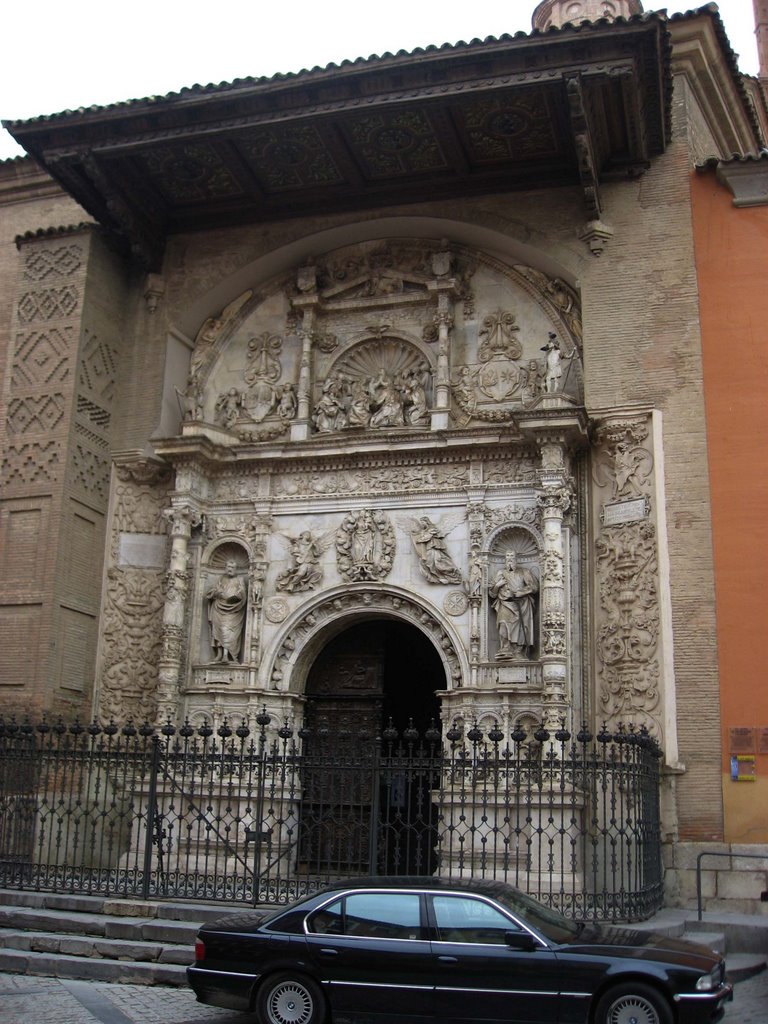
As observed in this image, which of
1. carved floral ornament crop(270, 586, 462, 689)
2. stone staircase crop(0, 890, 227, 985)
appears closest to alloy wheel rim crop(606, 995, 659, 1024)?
stone staircase crop(0, 890, 227, 985)

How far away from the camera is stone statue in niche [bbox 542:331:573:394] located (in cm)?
1358

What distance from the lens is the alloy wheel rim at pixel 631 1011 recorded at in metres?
6.71

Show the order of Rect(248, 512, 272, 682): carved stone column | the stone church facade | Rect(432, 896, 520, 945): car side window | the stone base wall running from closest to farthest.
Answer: Rect(432, 896, 520, 945): car side window
the stone base wall
the stone church facade
Rect(248, 512, 272, 682): carved stone column

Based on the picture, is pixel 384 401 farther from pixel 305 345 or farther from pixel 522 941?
pixel 522 941

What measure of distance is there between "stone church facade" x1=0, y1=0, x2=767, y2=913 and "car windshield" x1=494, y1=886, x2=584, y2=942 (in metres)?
4.67

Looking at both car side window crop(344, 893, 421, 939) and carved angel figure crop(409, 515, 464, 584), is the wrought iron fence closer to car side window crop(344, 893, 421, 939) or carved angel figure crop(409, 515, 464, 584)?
carved angel figure crop(409, 515, 464, 584)

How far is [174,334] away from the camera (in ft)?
51.4

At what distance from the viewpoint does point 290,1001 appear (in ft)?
23.5

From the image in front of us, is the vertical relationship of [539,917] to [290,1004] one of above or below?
above

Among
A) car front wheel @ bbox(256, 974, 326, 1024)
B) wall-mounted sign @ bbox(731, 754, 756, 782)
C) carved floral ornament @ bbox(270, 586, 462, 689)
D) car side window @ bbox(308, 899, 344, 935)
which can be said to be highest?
carved floral ornament @ bbox(270, 586, 462, 689)

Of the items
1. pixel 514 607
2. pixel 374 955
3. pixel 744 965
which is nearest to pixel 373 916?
pixel 374 955

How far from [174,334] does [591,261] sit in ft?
18.8

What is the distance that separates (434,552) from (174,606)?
3.33 m

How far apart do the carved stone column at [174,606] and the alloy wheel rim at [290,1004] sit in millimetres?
6879
